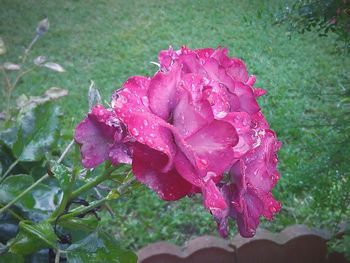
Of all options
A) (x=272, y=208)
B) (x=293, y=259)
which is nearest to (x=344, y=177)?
(x=293, y=259)

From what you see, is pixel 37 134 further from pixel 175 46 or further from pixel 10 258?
pixel 175 46

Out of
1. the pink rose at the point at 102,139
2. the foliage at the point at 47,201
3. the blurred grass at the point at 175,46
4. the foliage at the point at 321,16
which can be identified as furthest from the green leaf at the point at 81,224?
the blurred grass at the point at 175,46

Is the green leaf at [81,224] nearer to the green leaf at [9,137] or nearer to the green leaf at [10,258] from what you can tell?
the green leaf at [10,258]

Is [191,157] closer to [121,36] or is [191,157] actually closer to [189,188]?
[189,188]

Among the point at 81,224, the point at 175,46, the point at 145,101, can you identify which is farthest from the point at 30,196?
the point at 175,46

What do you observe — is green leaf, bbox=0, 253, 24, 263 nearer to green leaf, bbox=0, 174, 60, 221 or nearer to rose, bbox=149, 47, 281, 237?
green leaf, bbox=0, 174, 60, 221

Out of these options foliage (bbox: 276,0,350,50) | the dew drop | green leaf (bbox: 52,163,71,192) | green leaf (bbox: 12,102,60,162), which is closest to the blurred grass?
foliage (bbox: 276,0,350,50)
